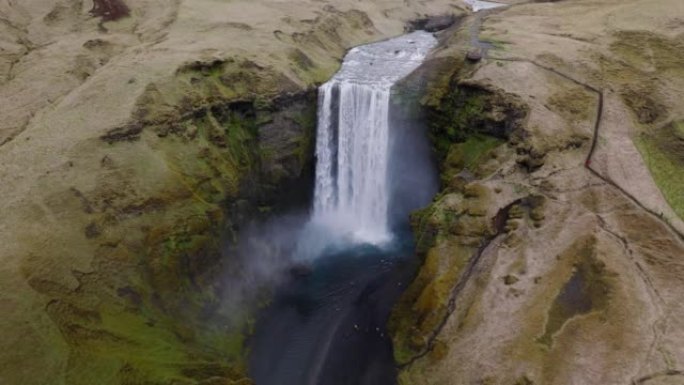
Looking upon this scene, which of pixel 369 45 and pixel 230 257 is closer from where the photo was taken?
pixel 230 257

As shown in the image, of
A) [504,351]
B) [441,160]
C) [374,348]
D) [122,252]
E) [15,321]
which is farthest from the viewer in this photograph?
[441,160]

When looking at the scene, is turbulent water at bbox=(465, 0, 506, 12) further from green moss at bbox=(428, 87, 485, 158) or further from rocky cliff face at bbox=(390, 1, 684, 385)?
green moss at bbox=(428, 87, 485, 158)

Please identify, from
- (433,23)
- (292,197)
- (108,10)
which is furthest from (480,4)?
(292,197)

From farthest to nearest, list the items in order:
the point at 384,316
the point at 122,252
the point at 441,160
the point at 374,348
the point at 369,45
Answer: the point at 369,45, the point at 441,160, the point at 384,316, the point at 374,348, the point at 122,252

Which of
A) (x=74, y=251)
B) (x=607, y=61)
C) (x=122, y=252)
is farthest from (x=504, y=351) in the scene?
(x=607, y=61)

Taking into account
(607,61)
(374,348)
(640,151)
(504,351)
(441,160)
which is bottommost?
(374,348)

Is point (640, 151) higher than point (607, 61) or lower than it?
lower

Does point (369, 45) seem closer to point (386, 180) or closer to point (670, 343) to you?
point (386, 180)

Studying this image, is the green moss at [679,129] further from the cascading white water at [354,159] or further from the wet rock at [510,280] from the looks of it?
the cascading white water at [354,159]
